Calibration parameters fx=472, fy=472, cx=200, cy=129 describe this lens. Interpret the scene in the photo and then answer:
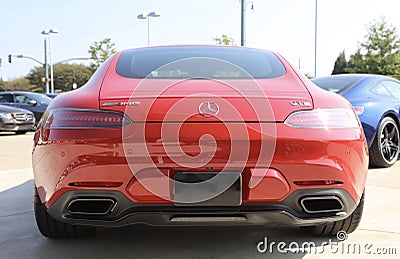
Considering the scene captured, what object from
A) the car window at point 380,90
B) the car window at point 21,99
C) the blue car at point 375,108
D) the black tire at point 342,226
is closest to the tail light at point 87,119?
the black tire at point 342,226

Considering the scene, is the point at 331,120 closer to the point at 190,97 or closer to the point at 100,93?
the point at 190,97

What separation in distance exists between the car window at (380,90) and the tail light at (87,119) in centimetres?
437

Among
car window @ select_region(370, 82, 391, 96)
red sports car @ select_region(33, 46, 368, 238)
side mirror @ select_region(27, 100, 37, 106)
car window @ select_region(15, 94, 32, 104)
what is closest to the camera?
red sports car @ select_region(33, 46, 368, 238)

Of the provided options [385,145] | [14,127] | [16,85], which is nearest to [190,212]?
[385,145]

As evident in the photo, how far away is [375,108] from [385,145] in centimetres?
57

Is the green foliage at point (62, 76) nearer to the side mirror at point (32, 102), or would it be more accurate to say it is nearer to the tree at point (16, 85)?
the tree at point (16, 85)

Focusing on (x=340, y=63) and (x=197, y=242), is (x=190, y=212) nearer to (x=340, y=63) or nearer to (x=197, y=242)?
(x=197, y=242)

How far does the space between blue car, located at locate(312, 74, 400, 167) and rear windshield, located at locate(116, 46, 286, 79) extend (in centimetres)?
282

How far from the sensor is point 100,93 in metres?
2.44

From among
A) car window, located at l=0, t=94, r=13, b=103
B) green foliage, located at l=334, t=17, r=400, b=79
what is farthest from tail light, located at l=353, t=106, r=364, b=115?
green foliage, located at l=334, t=17, r=400, b=79

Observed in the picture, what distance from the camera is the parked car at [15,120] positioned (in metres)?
12.8

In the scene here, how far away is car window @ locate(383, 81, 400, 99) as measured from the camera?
6.22m

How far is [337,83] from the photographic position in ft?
19.5

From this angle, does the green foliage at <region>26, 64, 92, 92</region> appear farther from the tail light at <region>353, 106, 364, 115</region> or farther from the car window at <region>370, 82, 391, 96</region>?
the tail light at <region>353, 106, 364, 115</region>
